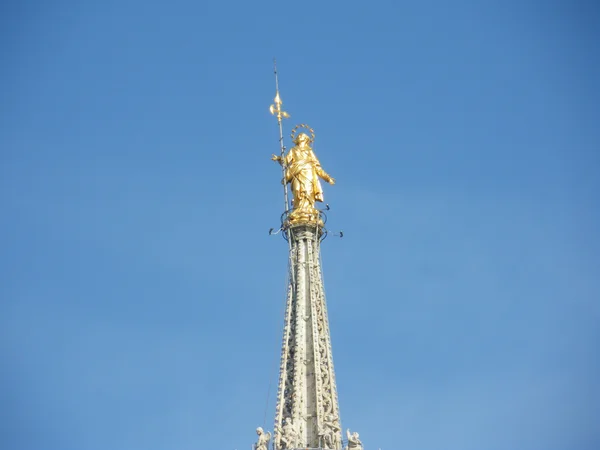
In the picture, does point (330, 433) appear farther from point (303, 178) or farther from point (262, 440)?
point (303, 178)

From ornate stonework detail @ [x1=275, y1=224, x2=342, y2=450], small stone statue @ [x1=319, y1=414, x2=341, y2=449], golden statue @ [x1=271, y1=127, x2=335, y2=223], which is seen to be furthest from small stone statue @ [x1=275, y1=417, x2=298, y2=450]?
golden statue @ [x1=271, y1=127, x2=335, y2=223]

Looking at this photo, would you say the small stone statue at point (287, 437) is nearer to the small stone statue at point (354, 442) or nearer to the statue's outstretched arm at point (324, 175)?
the small stone statue at point (354, 442)

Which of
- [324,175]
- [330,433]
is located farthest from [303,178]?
[330,433]

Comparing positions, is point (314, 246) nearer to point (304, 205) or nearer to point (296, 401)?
point (304, 205)

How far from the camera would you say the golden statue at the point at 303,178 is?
314 feet

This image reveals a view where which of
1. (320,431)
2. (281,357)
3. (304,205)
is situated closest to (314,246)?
(304,205)

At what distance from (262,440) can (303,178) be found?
21.5 meters

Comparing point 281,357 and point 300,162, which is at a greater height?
point 300,162

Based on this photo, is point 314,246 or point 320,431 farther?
point 314,246

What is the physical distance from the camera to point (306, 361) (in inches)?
3526

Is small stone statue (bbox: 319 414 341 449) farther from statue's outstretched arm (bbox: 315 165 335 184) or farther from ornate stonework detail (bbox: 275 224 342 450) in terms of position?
statue's outstretched arm (bbox: 315 165 335 184)

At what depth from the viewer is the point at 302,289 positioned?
92.9 metres

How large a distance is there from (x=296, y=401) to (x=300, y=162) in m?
19.6

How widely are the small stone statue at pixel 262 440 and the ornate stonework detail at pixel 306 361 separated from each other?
2.19 ft
